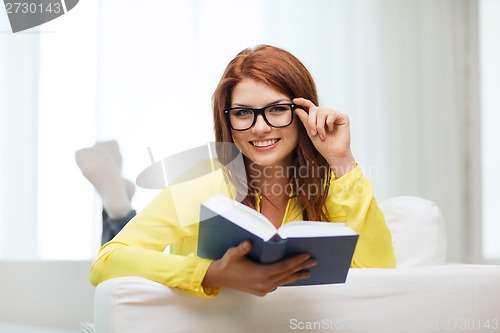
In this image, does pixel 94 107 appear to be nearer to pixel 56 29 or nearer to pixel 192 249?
pixel 56 29

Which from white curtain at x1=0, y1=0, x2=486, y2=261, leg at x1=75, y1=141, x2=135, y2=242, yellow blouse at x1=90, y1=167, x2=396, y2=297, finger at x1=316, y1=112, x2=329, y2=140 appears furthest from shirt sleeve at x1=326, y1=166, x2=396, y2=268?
white curtain at x1=0, y1=0, x2=486, y2=261

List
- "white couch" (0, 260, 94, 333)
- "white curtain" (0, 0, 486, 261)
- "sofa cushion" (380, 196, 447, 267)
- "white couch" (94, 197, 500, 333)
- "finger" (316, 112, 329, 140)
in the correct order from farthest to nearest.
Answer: "white curtain" (0, 0, 486, 261) → "white couch" (0, 260, 94, 333) → "sofa cushion" (380, 196, 447, 267) → "finger" (316, 112, 329, 140) → "white couch" (94, 197, 500, 333)

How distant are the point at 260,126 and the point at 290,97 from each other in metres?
0.12

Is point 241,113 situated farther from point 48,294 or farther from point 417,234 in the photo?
point 48,294

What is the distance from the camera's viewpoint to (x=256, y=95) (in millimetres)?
1488

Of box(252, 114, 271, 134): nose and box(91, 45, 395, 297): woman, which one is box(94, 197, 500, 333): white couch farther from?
box(252, 114, 271, 134): nose

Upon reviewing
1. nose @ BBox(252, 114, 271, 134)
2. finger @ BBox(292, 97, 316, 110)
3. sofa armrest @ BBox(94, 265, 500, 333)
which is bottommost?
sofa armrest @ BBox(94, 265, 500, 333)

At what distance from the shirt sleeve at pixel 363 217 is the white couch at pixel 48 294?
157 centimetres

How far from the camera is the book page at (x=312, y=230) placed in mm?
1024

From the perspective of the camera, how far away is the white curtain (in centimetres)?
295

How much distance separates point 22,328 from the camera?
260cm

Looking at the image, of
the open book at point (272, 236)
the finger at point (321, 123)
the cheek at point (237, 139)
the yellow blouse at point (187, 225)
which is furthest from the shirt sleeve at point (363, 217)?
the open book at point (272, 236)

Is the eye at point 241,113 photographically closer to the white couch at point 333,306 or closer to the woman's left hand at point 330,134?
the woman's left hand at point 330,134

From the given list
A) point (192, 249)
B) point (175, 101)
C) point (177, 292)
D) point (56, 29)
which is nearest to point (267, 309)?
point (177, 292)
